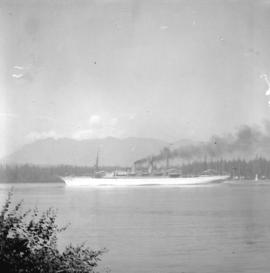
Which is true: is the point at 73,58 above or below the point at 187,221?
above

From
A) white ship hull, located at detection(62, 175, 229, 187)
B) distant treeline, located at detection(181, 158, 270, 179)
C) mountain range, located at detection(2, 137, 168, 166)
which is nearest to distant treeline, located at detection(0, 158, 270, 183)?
distant treeline, located at detection(181, 158, 270, 179)

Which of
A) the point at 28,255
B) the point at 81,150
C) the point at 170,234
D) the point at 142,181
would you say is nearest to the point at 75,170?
the point at 81,150

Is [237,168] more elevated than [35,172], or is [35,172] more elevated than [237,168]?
[237,168]

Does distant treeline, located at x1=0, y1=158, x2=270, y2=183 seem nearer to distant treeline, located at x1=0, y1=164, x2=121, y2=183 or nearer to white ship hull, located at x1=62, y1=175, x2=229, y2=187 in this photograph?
distant treeline, located at x1=0, y1=164, x2=121, y2=183

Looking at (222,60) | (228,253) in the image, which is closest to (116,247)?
(228,253)

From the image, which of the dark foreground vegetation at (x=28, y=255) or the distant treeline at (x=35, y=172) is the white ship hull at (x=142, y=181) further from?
the dark foreground vegetation at (x=28, y=255)

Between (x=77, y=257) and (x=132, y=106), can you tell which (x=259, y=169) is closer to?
(x=132, y=106)

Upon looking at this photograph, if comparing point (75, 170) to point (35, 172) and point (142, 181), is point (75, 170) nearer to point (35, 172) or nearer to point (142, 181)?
point (35, 172)
